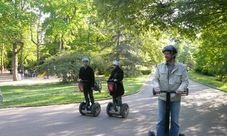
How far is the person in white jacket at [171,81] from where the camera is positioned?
4.14 m

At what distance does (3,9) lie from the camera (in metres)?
21.5

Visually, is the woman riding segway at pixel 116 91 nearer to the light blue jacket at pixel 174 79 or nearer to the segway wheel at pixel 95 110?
the segway wheel at pixel 95 110

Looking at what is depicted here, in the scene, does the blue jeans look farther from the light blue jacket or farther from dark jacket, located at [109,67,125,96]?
dark jacket, located at [109,67,125,96]

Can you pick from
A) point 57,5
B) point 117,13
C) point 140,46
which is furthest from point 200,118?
point 140,46

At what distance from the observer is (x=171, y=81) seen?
416 centimetres

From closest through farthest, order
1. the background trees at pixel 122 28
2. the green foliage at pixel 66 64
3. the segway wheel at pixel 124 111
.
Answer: the segway wheel at pixel 124 111 < the background trees at pixel 122 28 < the green foliage at pixel 66 64

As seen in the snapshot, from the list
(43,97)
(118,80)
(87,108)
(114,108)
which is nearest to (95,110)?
(87,108)

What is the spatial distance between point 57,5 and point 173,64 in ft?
79.5

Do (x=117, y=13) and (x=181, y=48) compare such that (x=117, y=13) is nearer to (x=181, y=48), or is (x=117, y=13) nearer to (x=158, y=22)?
(x=158, y=22)

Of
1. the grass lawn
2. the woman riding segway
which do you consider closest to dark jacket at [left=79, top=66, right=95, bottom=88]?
the woman riding segway

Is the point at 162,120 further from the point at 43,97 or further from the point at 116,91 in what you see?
the point at 43,97

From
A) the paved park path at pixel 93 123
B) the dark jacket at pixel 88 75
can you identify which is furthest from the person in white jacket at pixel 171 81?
the dark jacket at pixel 88 75

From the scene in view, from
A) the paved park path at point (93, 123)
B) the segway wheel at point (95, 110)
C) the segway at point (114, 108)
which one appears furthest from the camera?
the segway wheel at point (95, 110)

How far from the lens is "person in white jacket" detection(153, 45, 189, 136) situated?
414 cm
